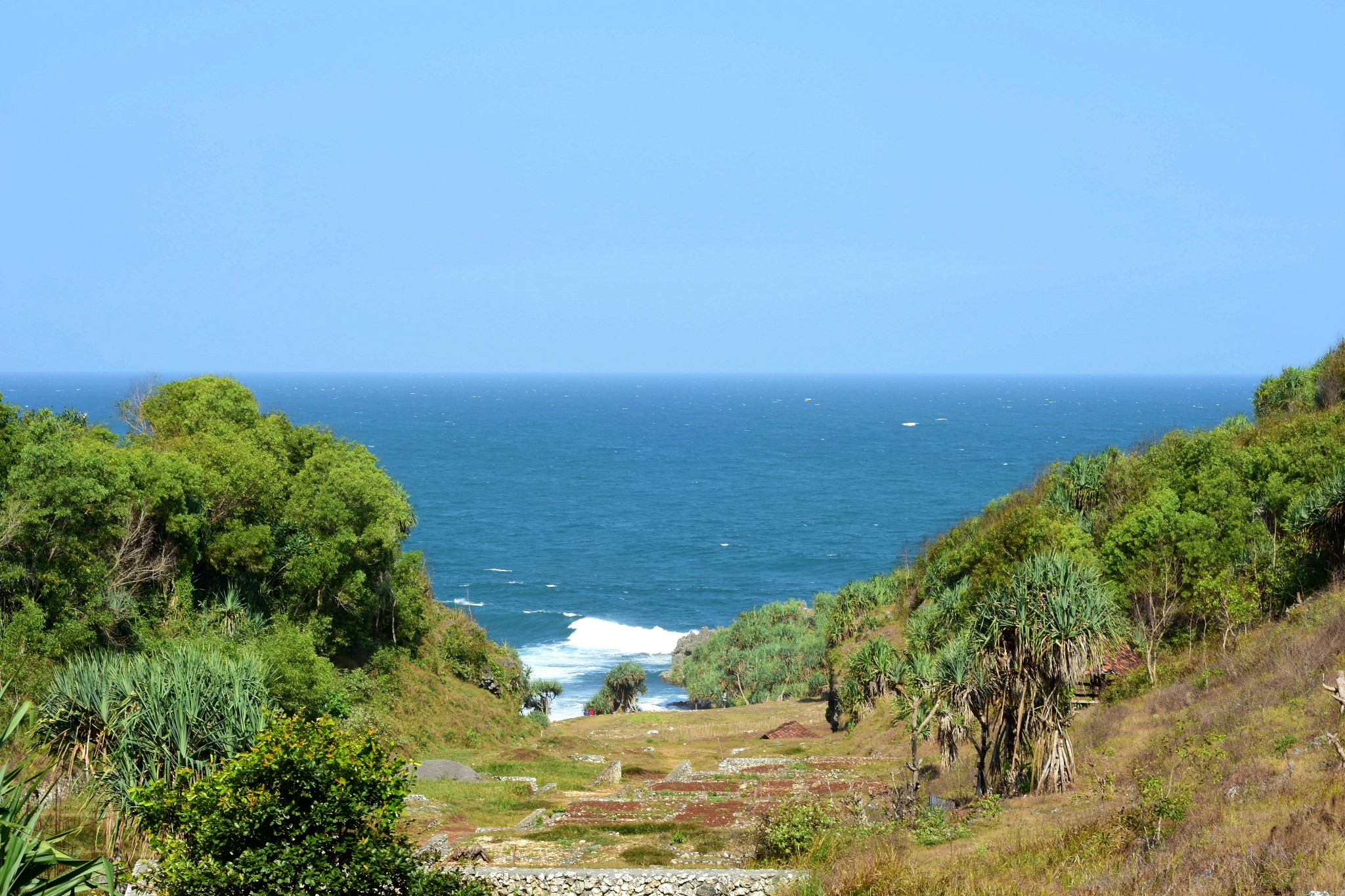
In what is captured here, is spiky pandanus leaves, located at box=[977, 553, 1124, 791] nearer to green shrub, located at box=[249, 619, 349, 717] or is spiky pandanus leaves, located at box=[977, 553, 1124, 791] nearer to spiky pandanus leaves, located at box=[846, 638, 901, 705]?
spiky pandanus leaves, located at box=[846, 638, 901, 705]

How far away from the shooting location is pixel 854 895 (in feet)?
56.6

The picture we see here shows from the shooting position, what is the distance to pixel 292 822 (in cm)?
1366

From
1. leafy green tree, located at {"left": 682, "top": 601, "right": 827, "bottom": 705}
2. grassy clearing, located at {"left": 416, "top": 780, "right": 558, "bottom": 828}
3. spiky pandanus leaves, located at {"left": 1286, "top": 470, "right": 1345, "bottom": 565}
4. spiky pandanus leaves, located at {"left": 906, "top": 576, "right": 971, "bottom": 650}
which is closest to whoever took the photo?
grassy clearing, located at {"left": 416, "top": 780, "right": 558, "bottom": 828}

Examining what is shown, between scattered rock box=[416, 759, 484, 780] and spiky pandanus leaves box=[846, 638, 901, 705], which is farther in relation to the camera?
scattered rock box=[416, 759, 484, 780]

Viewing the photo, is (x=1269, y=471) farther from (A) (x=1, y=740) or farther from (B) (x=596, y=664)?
(B) (x=596, y=664)

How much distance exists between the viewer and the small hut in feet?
155

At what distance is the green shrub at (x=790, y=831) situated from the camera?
68.0 feet

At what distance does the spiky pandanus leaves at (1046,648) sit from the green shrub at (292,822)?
1663 centimetres

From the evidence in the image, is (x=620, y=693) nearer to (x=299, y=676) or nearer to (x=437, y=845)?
(x=299, y=676)

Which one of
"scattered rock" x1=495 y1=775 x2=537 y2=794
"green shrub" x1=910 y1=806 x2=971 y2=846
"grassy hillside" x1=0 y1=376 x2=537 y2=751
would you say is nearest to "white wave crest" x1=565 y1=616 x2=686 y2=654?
"grassy hillside" x1=0 y1=376 x2=537 y2=751

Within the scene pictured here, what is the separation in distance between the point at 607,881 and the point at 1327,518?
24.9 metres

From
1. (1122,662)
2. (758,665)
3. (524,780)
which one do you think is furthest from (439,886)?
(758,665)

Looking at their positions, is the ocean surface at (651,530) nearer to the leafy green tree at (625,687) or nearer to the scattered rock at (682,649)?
the scattered rock at (682,649)

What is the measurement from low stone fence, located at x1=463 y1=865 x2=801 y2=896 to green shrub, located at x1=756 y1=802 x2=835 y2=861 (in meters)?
1.20
